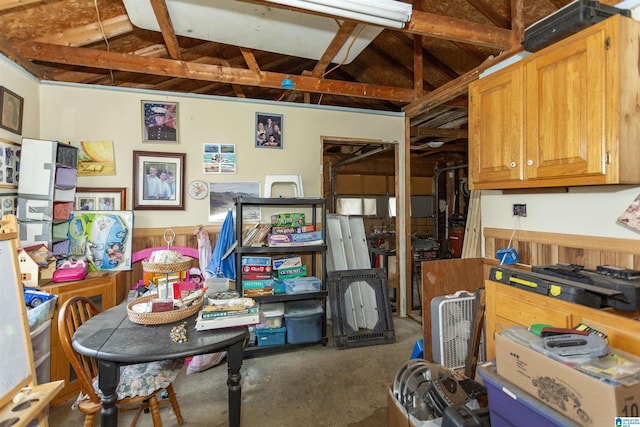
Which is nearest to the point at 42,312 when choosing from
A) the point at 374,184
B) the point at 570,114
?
the point at 570,114

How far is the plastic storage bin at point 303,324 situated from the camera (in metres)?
3.02

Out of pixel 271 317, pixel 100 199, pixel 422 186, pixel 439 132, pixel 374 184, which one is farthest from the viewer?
pixel 422 186

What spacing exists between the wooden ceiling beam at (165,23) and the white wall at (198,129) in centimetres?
47

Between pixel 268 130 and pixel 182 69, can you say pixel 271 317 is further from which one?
pixel 182 69

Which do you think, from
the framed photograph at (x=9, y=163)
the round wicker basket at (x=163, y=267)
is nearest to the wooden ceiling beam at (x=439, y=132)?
the round wicker basket at (x=163, y=267)

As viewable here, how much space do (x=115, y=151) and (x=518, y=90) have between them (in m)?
3.28

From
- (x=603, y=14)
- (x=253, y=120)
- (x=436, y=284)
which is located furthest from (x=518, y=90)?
(x=253, y=120)

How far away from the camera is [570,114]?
1.62m

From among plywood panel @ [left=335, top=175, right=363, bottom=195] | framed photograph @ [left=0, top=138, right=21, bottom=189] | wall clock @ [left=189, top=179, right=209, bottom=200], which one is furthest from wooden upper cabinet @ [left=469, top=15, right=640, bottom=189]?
plywood panel @ [left=335, top=175, right=363, bottom=195]

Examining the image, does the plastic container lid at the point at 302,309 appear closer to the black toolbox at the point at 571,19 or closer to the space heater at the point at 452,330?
the space heater at the point at 452,330

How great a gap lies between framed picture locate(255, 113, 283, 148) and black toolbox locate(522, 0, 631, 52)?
232 cm

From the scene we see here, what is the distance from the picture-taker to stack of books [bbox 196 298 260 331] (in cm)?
156

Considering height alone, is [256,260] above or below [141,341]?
above

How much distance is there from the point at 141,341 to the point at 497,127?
2363 millimetres
